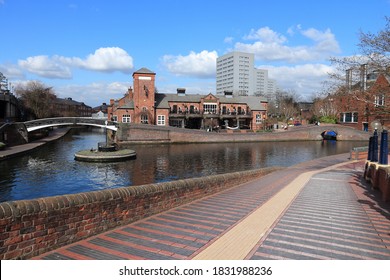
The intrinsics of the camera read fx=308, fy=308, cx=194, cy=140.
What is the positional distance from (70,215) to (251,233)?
3410 mm

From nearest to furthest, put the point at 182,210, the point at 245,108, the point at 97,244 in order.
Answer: the point at 97,244, the point at 182,210, the point at 245,108

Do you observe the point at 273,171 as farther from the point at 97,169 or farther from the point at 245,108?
the point at 245,108

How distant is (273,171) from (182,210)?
41.9 feet

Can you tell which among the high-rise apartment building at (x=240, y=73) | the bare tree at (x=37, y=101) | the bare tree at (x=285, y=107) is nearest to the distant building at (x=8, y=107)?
the bare tree at (x=37, y=101)

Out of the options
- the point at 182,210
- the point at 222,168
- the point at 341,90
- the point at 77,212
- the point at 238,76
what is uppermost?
the point at 238,76

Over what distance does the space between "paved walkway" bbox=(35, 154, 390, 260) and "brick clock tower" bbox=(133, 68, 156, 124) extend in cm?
4947

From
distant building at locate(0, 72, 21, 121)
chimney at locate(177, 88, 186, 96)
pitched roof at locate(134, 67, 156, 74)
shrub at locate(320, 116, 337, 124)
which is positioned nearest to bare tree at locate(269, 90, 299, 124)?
shrub at locate(320, 116, 337, 124)

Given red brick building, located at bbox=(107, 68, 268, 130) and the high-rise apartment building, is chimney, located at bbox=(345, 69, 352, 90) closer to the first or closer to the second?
red brick building, located at bbox=(107, 68, 268, 130)

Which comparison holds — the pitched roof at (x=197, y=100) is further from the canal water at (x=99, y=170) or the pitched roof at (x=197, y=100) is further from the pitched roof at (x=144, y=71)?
the canal water at (x=99, y=170)

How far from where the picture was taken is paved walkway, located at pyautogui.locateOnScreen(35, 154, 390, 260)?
16.6ft

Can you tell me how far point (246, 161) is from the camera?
3238 cm

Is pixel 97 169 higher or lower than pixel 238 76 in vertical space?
lower

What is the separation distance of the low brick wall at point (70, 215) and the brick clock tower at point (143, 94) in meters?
50.4
